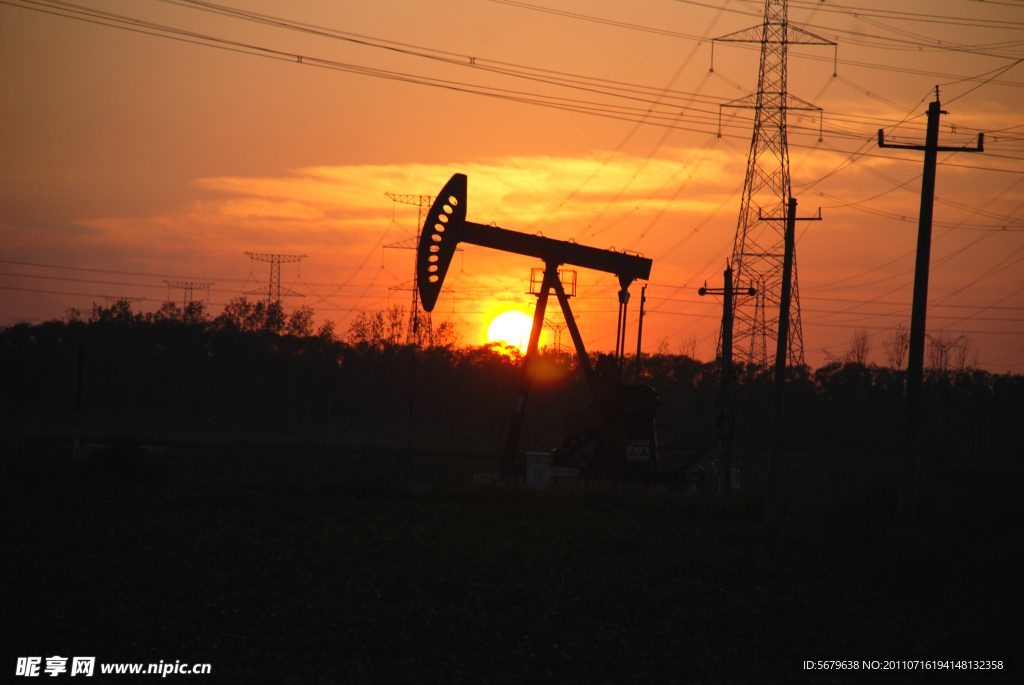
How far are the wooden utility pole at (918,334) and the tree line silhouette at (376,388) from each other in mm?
40290

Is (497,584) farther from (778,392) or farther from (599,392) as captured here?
(599,392)

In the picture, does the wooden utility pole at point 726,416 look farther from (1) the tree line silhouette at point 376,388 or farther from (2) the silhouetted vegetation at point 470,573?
(1) the tree line silhouette at point 376,388

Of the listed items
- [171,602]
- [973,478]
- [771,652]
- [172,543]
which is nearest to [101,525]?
[172,543]

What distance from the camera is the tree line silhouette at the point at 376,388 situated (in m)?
55.2

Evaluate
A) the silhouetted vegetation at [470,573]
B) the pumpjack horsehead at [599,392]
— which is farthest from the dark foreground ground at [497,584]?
the pumpjack horsehead at [599,392]

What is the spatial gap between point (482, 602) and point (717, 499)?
391 inches

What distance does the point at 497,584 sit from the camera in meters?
10.2

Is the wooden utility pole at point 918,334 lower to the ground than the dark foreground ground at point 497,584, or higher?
higher

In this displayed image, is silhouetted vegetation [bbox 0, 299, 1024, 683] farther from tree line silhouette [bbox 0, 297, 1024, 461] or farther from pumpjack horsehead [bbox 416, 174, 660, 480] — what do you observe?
tree line silhouette [bbox 0, 297, 1024, 461]

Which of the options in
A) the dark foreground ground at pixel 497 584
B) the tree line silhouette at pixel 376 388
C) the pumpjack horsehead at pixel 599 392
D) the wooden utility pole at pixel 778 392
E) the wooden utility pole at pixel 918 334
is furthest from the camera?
the tree line silhouette at pixel 376 388

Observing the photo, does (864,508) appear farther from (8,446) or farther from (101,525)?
(8,446)

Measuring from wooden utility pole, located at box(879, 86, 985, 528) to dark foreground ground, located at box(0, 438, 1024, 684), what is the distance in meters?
0.73

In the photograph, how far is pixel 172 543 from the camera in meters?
11.4

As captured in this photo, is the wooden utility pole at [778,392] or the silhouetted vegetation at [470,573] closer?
the silhouetted vegetation at [470,573]
